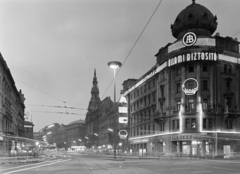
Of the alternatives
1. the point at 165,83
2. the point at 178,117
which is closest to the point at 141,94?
the point at 165,83

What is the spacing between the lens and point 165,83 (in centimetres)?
5694

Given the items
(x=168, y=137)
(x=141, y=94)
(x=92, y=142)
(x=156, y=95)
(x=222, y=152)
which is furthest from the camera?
(x=92, y=142)

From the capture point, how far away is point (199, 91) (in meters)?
50.9

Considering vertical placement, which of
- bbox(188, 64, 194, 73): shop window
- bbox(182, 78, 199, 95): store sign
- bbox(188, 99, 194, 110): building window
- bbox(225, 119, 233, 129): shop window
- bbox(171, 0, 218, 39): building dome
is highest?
bbox(171, 0, 218, 39): building dome

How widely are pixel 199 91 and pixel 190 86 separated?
1.72 meters

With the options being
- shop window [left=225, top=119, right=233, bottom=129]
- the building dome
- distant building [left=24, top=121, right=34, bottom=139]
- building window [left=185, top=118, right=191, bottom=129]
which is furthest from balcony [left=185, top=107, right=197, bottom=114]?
distant building [left=24, top=121, right=34, bottom=139]

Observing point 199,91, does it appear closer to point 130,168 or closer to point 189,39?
point 189,39

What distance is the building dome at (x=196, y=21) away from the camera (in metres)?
53.4

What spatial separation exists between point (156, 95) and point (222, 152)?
1718cm

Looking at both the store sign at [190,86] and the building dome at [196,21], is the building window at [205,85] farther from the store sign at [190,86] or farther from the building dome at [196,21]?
the building dome at [196,21]

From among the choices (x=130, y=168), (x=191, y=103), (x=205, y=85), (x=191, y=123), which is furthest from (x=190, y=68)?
(x=130, y=168)

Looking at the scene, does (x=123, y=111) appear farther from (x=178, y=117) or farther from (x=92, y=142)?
(x=92, y=142)

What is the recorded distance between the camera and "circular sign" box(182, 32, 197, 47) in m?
50.7

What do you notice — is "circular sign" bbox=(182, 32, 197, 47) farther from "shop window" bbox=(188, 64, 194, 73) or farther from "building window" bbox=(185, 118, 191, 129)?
"building window" bbox=(185, 118, 191, 129)
